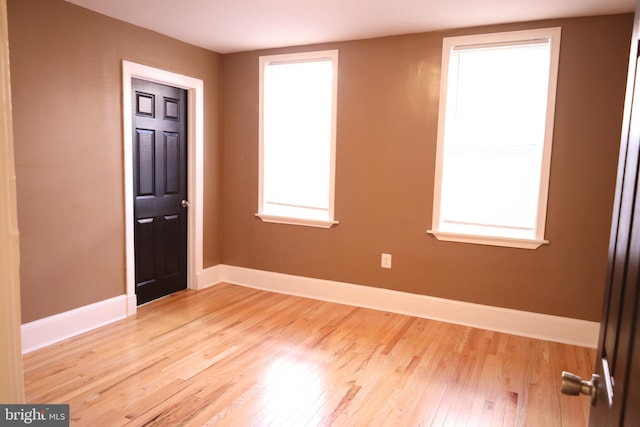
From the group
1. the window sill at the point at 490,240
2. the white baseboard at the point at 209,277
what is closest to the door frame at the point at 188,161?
the white baseboard at the point at 209,277

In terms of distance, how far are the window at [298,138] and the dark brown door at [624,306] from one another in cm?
319

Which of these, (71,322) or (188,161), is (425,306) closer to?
(188,161)

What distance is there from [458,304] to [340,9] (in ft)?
8.34

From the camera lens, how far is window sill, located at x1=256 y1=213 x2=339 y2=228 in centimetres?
418

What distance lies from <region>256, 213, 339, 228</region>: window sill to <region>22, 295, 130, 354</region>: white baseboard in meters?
1.51

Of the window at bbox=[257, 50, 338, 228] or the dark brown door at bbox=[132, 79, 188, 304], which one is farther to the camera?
the window at bbox=[257, 50, 338, 228]

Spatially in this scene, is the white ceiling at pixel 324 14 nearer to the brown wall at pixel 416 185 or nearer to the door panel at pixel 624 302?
the brown wall at pixel 416 185

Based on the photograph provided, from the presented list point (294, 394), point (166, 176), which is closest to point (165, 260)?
point (166, 176)

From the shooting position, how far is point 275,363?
2914 millimetres

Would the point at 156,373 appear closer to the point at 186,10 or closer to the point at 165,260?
the point at 165,260

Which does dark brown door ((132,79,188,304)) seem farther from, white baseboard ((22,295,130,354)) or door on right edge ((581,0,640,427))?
door on right edge ((581,0,640,427))

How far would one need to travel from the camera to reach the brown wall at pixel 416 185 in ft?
10.4

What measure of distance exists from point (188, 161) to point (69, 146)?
1.27 m

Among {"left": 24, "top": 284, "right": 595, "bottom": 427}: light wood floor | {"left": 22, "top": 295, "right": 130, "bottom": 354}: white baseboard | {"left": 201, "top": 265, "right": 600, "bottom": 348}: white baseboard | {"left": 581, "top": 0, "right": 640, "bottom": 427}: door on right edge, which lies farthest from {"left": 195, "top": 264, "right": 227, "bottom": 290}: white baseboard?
{"left": 581, "top": 0, "right": 640, "bottom": 427}: door on right edge
